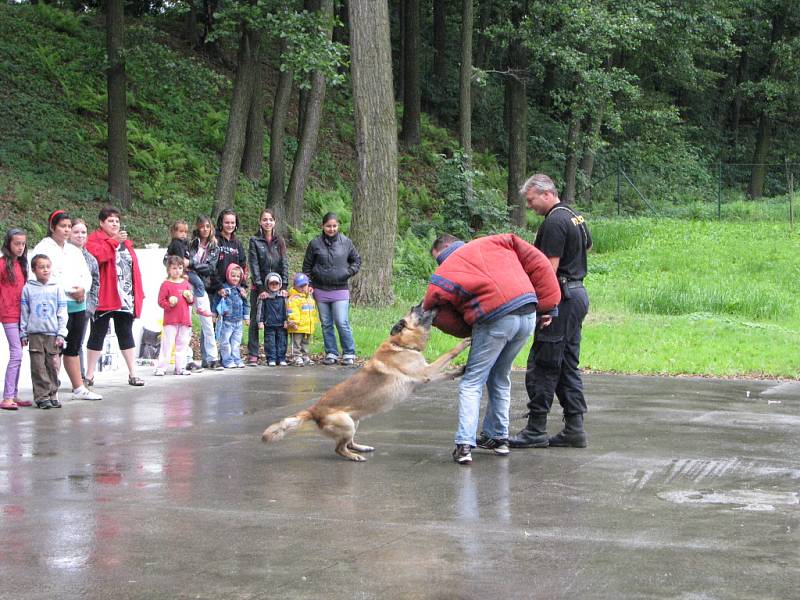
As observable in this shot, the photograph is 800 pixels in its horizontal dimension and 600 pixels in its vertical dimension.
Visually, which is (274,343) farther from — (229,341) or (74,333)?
(74,333)

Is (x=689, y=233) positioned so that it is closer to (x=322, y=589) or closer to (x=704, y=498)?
(x=704, y=498)

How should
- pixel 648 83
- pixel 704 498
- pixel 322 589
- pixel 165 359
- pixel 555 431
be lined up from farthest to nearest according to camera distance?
1. pixel 648 83
2. pixel 165 359
3. pixel 555 431
4. pixel 704 498
5. pixel 322 589

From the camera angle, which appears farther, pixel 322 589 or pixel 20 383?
pixel 20 383

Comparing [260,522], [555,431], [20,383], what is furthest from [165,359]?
[260,522]

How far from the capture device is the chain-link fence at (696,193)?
35125 millimetres

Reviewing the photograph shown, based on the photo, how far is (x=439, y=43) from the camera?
144 feet

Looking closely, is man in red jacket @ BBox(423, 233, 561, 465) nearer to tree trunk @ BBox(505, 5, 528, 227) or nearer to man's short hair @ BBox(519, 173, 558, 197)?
man's short hair @ BBox(519, 173, 558, 197)

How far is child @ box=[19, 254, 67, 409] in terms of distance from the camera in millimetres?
10898

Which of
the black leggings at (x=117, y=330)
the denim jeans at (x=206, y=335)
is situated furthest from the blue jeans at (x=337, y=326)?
the black leggings at (x=117, y=330)

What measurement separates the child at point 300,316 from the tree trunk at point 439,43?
31.0 m

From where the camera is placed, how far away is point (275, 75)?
39000 mm

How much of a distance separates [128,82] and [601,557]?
28493mm

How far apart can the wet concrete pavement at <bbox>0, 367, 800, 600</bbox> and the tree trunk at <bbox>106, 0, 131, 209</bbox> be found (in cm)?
1466

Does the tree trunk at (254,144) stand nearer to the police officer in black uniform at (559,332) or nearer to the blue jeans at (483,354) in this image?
the police officer in black uniform at (559,332)
